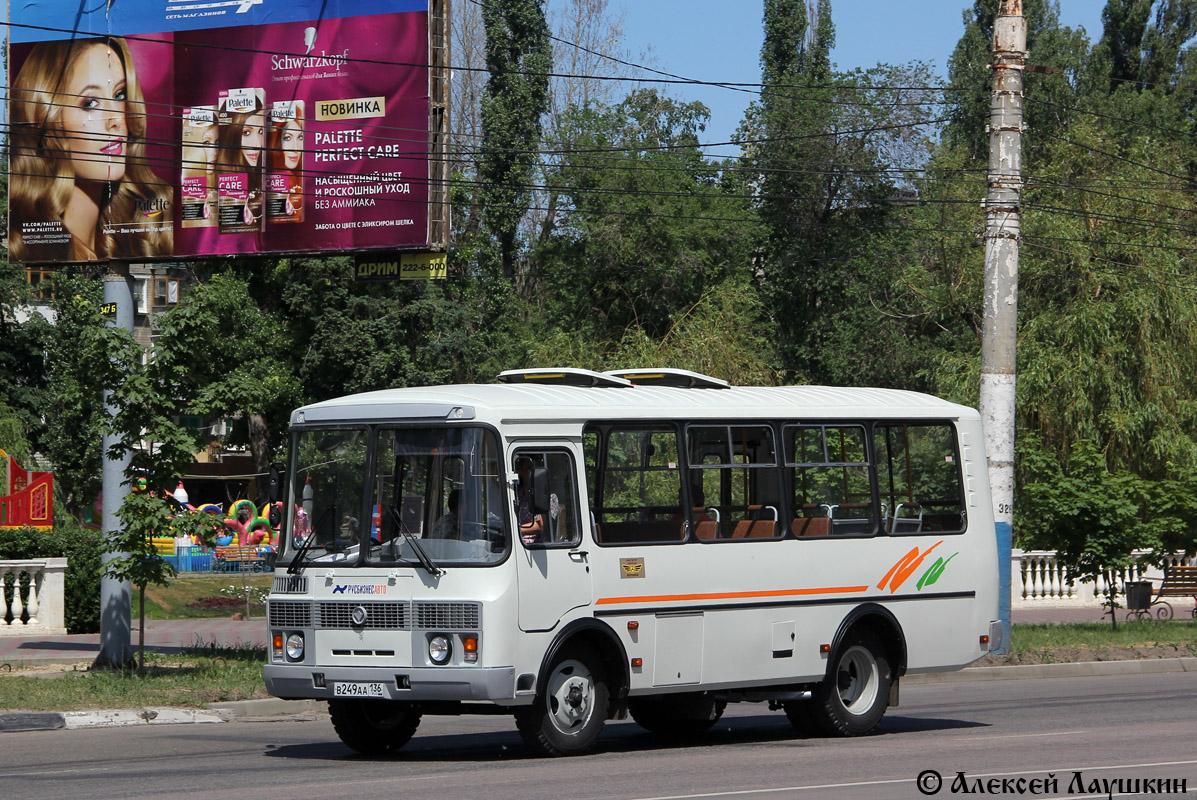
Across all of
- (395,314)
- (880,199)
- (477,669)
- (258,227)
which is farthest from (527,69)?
(477,669)

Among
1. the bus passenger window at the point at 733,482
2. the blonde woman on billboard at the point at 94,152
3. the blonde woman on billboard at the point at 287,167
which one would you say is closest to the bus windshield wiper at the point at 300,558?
the bus passenger window at the point at 733,482

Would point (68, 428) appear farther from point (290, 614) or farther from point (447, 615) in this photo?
point (447, 615)

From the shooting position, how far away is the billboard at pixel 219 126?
21.7 meters

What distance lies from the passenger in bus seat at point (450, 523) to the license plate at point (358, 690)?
3.91 ft

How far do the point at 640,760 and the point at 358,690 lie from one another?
2.22 m

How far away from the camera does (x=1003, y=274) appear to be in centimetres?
2186

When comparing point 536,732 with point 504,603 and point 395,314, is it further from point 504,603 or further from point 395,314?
point 395,314

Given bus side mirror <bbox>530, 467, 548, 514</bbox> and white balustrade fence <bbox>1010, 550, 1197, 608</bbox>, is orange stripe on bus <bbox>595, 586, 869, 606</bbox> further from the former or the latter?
white balustrade fence <bbox>1010, 550, 1197, 608</bbox>

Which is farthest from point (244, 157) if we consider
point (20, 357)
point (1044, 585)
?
point (20, 357)

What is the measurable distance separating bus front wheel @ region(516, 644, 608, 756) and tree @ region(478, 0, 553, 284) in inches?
1525

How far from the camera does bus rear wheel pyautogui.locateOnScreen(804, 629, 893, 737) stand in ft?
45.8

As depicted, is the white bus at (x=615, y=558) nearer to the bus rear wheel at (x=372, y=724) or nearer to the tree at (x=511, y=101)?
the bus rear wheel at (x=372, y=724)

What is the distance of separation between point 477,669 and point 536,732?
857mm

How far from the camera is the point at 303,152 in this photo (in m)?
21.7
